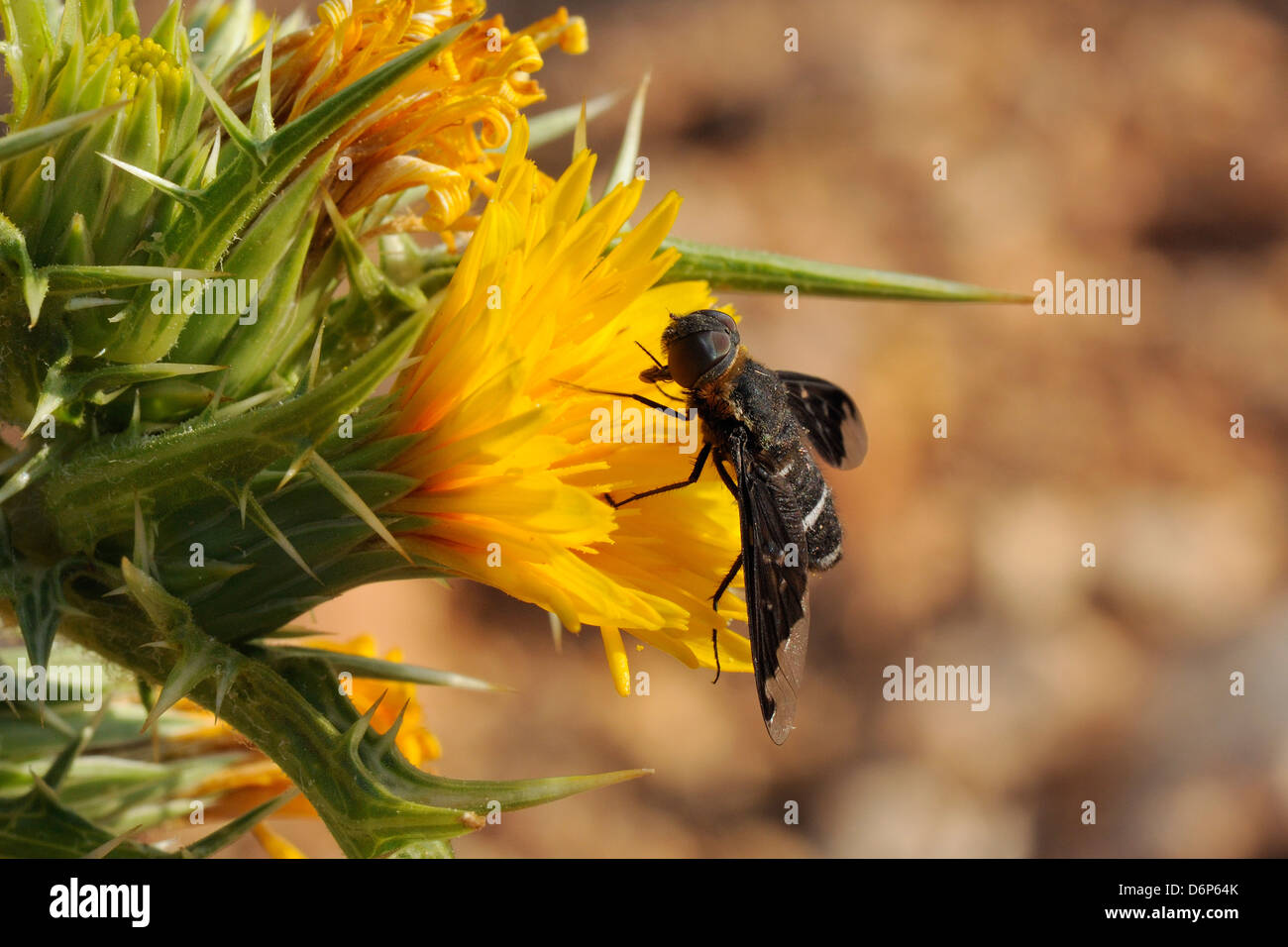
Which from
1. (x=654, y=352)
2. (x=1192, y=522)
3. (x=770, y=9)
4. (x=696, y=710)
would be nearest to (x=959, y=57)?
(x=770, y=9)

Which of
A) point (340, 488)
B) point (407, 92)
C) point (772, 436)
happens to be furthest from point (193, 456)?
point (772, 436)

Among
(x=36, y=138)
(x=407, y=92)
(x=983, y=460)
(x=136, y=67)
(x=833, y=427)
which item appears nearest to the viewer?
(x=36, y=138)

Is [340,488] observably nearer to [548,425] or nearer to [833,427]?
[548,425]

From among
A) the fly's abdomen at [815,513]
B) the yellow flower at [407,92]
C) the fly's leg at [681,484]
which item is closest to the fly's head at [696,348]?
the fly's leg at [681,484]

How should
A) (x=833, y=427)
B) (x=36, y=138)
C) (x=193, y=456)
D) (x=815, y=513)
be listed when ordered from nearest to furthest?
1. (x=36, y=138)
2. (x=193, y=456)
3. (x=815, y=513)
4. (x=833, y=427)

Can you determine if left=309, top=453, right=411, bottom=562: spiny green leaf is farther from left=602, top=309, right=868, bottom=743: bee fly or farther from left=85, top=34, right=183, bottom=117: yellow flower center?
left=85, top=34, right=183, bottom=117: yellow flower center

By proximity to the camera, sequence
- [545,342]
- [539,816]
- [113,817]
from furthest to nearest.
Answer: [539,816] < [113,817] < [545,342]

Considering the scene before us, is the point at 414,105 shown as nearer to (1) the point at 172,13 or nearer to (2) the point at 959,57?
(1) the point at 172,13
